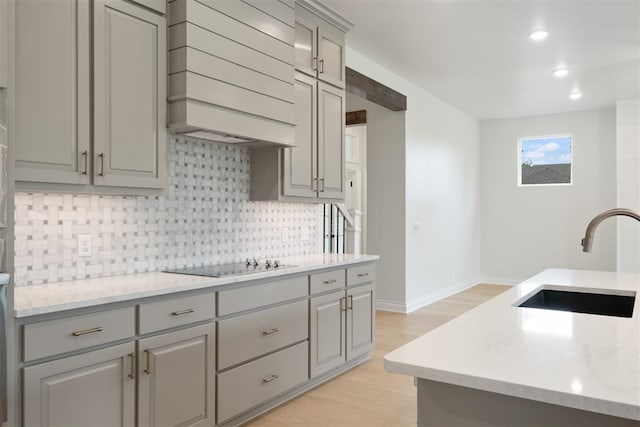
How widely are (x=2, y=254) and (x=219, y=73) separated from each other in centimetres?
147

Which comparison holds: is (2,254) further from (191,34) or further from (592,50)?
(592,50)

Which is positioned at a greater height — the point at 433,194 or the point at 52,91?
the point at 52,91

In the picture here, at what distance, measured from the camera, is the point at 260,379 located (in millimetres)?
2916

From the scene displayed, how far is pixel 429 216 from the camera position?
6.69m

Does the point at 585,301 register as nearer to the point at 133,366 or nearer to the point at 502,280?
the point at 133,366

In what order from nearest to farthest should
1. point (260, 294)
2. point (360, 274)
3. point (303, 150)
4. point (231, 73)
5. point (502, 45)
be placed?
1. point (231, 73)
2. point (260, 294)
3. point (303, 150)
4. point (360, 274)
5. point (502, 45)

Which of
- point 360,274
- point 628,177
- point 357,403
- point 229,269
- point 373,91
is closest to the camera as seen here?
point 229,269

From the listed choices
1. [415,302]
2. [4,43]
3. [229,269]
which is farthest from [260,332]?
[415,302]

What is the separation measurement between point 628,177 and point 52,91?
23.2 feet

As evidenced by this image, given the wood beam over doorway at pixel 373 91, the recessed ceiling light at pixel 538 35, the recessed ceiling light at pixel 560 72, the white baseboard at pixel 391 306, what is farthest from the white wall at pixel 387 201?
the recessed ceiling light at pixel 538 35

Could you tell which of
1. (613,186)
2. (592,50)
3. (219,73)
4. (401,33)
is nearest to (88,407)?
(219,73)

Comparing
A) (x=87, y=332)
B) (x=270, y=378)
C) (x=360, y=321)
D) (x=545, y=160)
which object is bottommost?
(x=270, y=378)

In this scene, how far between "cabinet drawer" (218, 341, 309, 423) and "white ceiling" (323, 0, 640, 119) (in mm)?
2557

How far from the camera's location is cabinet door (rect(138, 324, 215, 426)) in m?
2.25
